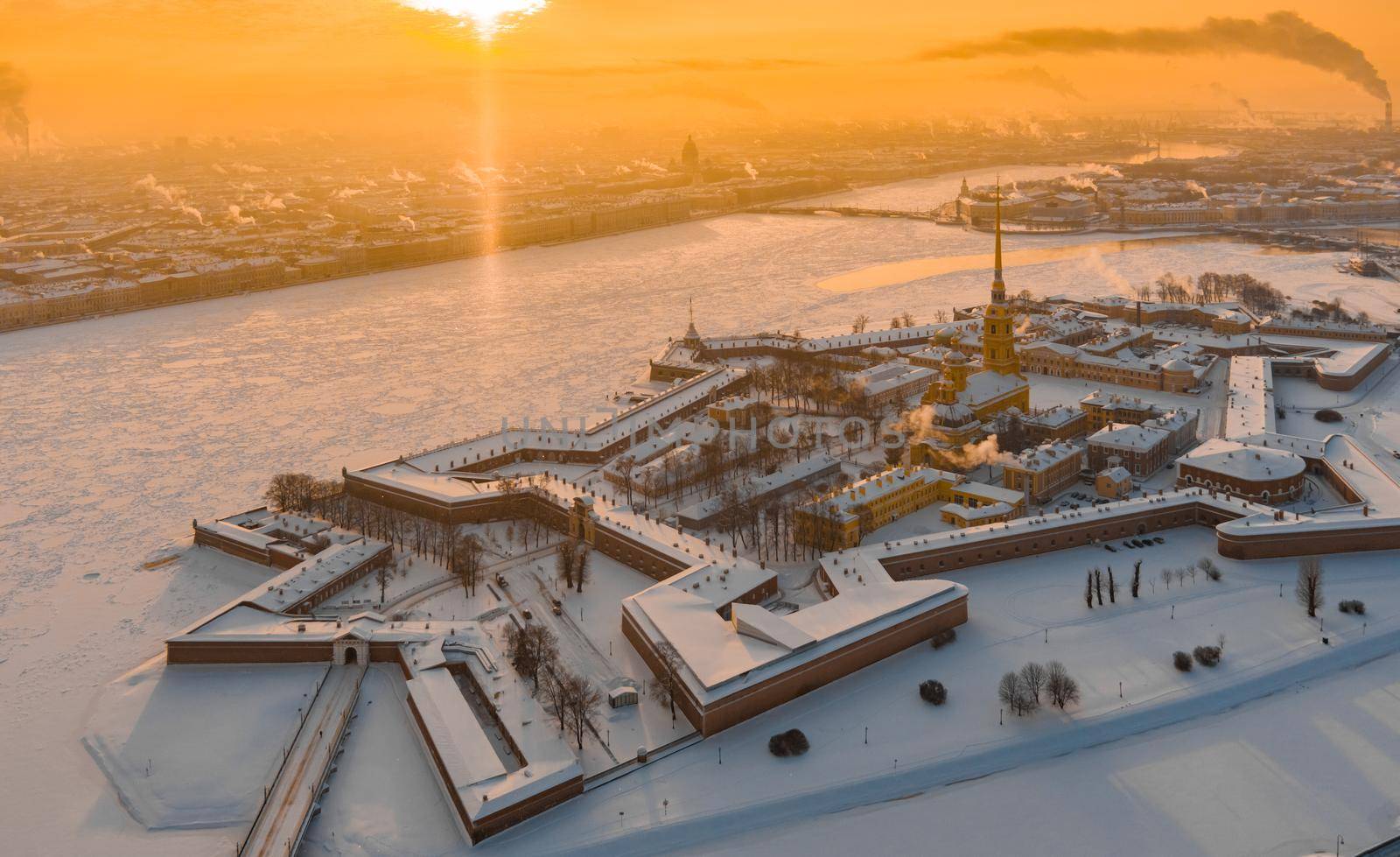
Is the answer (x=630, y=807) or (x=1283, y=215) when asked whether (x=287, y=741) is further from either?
(x=1283, y=215)

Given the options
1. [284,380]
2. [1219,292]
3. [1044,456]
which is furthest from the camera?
[1219,292]

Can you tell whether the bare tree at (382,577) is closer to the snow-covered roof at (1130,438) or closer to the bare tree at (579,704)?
the bare tree at (579,704)

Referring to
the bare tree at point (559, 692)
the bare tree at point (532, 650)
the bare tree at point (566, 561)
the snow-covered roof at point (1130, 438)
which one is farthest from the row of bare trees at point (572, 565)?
the snow-covered roof at point (1130, 438)

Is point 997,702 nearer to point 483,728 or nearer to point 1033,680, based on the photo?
point 1033,680

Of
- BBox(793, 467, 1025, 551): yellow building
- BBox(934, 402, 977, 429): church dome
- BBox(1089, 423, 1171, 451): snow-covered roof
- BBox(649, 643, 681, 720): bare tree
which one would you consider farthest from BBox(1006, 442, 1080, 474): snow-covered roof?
BBox(649, 643, 681, 720): bare tree

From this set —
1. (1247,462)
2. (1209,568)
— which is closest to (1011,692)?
(1209,568)
